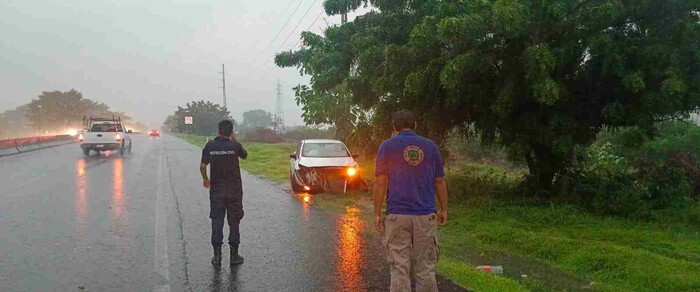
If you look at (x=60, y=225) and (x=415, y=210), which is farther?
(x=60, y=225)

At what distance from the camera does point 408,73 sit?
10883mm

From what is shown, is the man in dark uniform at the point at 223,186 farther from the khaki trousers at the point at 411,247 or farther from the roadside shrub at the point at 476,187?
the roadside shrub at the point at 476,187

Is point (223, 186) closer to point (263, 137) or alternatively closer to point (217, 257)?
point (217, 257)

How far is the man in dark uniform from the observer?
6777 mm

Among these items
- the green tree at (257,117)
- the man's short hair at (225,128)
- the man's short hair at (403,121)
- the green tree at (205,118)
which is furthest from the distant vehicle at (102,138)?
the green tree at (257,117)

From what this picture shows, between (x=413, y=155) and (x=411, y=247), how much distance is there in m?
0.82

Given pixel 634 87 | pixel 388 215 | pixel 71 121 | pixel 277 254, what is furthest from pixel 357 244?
pixel 71 121

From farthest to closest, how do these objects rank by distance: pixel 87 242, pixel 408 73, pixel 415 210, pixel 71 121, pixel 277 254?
pixel 71 121, pixel 408 73, pixel 87 242, pixel 277 254, pixel 415 210

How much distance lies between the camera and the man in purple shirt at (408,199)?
4.68 metres

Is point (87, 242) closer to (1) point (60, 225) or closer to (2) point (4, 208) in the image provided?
(1) point (60, 225)

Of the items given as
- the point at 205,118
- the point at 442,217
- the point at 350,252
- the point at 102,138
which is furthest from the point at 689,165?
the point at 205,118

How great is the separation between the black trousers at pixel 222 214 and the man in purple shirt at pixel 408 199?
Result: 2.61 m

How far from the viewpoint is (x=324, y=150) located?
51.5 ft

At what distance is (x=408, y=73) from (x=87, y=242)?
251 inches
